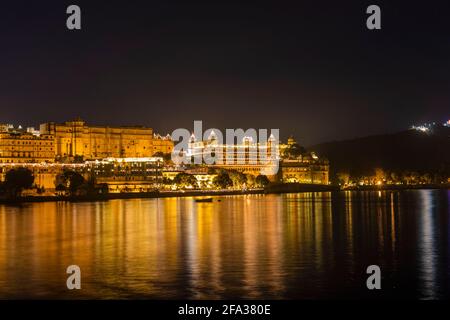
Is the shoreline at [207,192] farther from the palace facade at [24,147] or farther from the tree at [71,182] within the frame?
the palace facade at [24,147]

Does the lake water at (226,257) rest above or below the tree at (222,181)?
below

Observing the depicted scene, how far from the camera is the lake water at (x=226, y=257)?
1351cm

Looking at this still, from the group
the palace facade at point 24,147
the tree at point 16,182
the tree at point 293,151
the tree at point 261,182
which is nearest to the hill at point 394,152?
the tree at point 293,151

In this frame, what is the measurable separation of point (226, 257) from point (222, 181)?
190 feet

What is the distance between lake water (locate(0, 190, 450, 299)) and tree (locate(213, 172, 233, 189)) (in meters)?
44.9

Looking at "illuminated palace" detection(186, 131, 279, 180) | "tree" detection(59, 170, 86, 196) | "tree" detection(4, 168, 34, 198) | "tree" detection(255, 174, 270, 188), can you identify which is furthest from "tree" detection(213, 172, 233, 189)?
"tree" detection(4, 168, 34, 198)

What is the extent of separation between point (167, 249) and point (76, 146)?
2408 inches

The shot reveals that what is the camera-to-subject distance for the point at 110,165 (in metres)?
75.2

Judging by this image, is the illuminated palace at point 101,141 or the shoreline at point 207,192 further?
Answer: the illuminated palace at point 101,141

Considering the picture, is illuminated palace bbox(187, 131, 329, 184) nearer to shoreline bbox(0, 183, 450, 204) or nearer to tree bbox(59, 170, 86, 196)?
shoreline bbox(0, 183, 450, 204)

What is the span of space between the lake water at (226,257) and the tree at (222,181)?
4494cm

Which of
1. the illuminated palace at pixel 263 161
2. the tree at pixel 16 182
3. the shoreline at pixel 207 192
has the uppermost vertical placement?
the illuminated palace at pixel 263 161

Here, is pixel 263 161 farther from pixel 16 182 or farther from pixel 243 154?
pixel 16 182

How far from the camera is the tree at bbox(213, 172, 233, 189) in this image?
76000 mm
